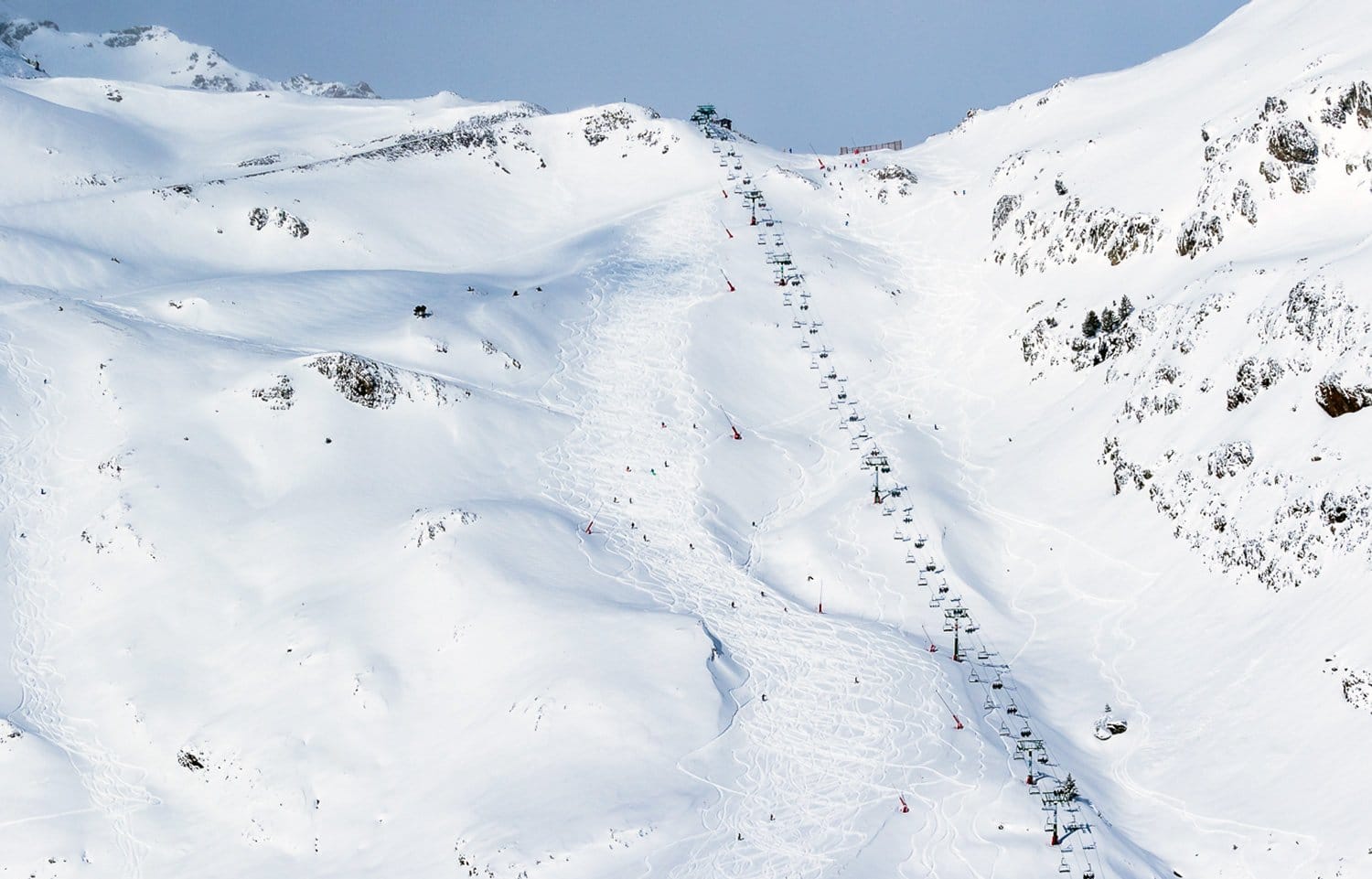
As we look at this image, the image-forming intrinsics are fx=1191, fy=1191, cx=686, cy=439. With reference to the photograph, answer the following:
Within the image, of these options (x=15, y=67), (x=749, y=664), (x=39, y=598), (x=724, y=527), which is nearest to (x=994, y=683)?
(x=749, y=664)

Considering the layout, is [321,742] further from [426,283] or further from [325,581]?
[426,283]

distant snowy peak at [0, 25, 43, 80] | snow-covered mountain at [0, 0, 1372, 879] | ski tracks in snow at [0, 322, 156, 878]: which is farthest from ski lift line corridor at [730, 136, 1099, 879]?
distant snowy peak at [0, 25, 43, 80]

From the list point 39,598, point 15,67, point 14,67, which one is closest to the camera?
point 39,598

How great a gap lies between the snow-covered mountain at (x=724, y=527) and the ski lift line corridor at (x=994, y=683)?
173mm

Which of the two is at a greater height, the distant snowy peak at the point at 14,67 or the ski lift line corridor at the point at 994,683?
the distant snowy peak at the point at 14,67

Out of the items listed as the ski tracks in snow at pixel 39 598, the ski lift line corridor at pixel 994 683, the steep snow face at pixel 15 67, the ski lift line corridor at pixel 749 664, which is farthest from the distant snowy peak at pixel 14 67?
the ski lift line corridor at pixel 994 683

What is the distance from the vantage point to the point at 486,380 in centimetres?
4900

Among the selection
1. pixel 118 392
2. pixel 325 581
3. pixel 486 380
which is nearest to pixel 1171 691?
pixel 325 581

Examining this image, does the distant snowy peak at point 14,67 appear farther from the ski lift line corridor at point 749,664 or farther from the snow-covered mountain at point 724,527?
the ski lift line corridor at point 749,664

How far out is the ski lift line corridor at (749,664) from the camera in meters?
27.0

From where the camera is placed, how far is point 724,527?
137ft

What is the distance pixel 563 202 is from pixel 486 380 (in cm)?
2960

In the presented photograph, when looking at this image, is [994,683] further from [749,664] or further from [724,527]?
[724,527]

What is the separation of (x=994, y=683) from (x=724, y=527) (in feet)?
38.1
